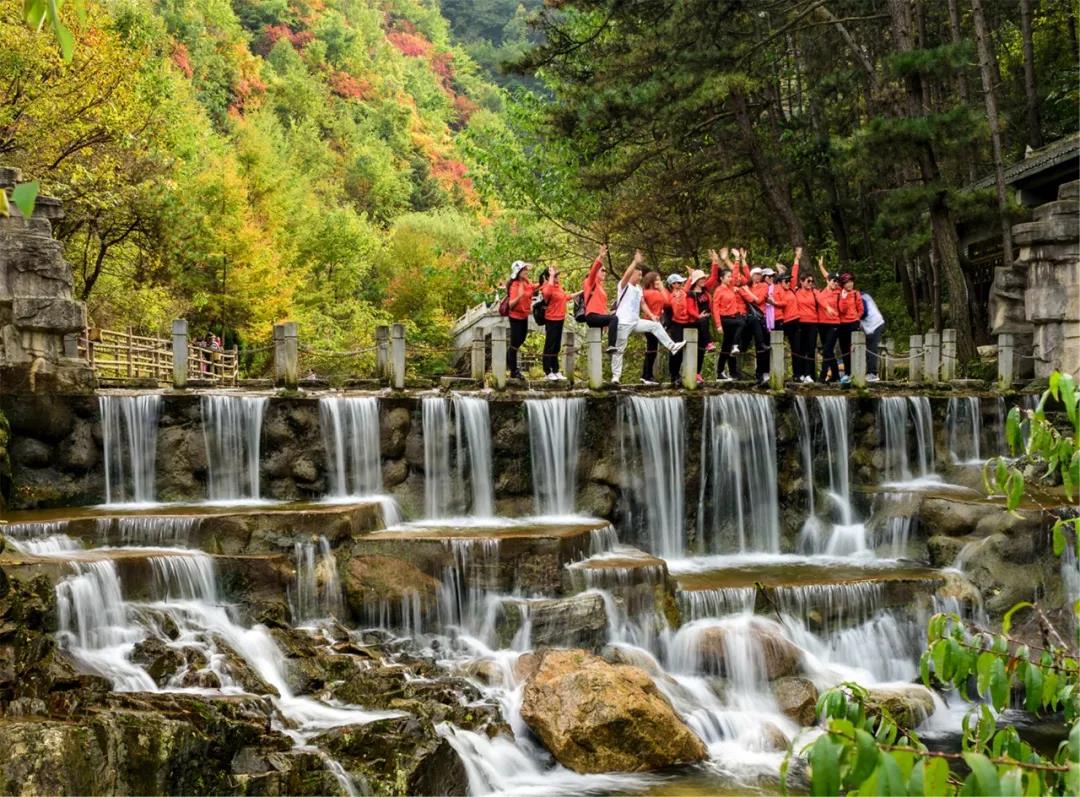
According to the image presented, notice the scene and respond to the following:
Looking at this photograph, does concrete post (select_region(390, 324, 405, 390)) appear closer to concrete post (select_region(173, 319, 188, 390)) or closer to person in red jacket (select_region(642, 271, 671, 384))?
concrete post (select_region(173, 319, 188, 390))

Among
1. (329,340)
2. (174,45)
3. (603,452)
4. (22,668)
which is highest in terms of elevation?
(174,45)

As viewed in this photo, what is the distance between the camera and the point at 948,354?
730 inches

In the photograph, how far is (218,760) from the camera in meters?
8.16

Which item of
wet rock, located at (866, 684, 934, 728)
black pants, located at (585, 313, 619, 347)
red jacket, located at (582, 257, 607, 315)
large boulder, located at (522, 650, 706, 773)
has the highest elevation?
red jacket, located at (582, 257, 607, 315)

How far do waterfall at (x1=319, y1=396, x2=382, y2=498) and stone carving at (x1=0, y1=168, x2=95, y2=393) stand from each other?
321 cm

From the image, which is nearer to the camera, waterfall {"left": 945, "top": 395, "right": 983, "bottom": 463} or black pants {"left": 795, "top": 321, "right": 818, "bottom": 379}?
waterfall {"left": 945, "top": 395, "right": 983, "bottom": 463}

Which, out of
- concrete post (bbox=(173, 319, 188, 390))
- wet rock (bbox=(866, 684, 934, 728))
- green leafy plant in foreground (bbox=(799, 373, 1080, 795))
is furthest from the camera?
concrete post (bbox=(173, 319, 188, 390))

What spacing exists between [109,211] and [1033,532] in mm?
20900

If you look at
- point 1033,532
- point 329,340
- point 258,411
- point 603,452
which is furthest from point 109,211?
point 1033,532

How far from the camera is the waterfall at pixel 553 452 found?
50.8 ft

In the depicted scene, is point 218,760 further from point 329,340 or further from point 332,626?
point 329,340

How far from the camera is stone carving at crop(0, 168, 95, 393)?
14.1 metres

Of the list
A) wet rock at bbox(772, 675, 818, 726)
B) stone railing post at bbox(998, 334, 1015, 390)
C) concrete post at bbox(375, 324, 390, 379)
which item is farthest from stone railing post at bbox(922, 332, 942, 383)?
concrete post at bbox(375, 324, 390, 379)

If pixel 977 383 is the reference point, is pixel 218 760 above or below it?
below
